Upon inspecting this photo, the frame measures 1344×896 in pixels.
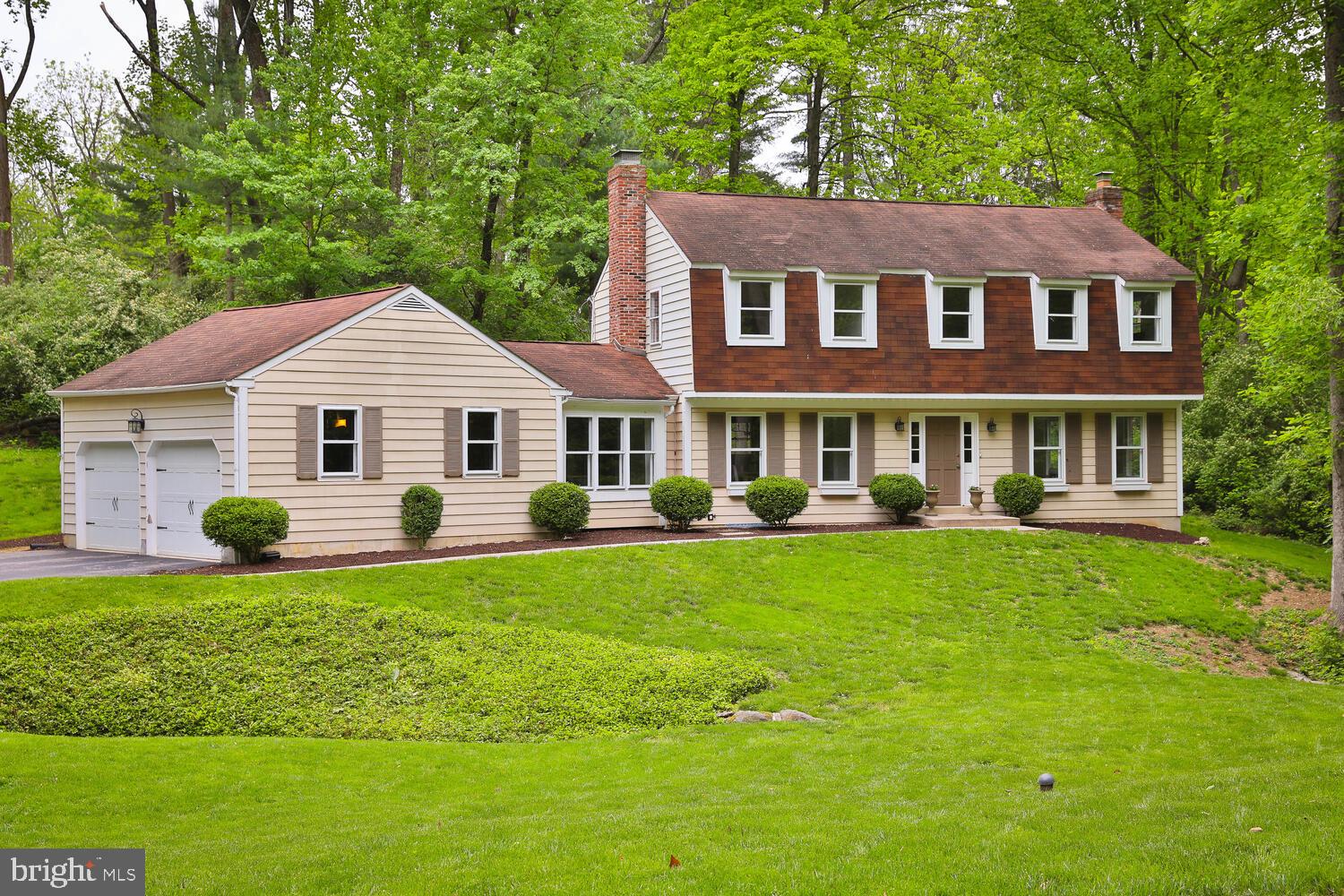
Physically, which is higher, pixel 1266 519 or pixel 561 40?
pixel 561 40

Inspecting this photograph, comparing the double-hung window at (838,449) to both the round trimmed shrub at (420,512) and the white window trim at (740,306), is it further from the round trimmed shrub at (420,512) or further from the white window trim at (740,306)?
the round trimmed shrub at (420,512)

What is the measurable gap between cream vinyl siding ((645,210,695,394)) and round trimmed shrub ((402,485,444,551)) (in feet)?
20.6

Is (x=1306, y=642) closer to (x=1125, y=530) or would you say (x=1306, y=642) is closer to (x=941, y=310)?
(x=1125, y=530)

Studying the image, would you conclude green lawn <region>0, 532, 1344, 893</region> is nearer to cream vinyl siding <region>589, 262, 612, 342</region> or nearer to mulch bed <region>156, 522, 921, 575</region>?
mulch bed <region>156, 522, 921, 575</region>

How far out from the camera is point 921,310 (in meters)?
26.6

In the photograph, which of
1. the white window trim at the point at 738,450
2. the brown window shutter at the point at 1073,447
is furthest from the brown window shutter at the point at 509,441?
the brown window shutter at the point at 1073,447

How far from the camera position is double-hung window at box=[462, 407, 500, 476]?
22.4m

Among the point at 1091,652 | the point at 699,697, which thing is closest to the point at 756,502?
the point at 1091,652

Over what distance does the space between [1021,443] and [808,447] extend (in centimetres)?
538

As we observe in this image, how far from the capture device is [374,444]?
21.1 meters

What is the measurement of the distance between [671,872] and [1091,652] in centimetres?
1202

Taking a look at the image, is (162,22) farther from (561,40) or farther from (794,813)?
(794,813)

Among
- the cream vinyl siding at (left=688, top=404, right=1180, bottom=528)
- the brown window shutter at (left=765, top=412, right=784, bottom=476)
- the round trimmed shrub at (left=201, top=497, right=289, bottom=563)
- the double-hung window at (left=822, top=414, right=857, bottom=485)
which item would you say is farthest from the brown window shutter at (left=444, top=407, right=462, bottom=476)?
the double-hung window at (left=822, top=414, right=857, bottom=485)

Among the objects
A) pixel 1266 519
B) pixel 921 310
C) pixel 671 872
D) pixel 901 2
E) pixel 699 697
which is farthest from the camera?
pixel 901 2
